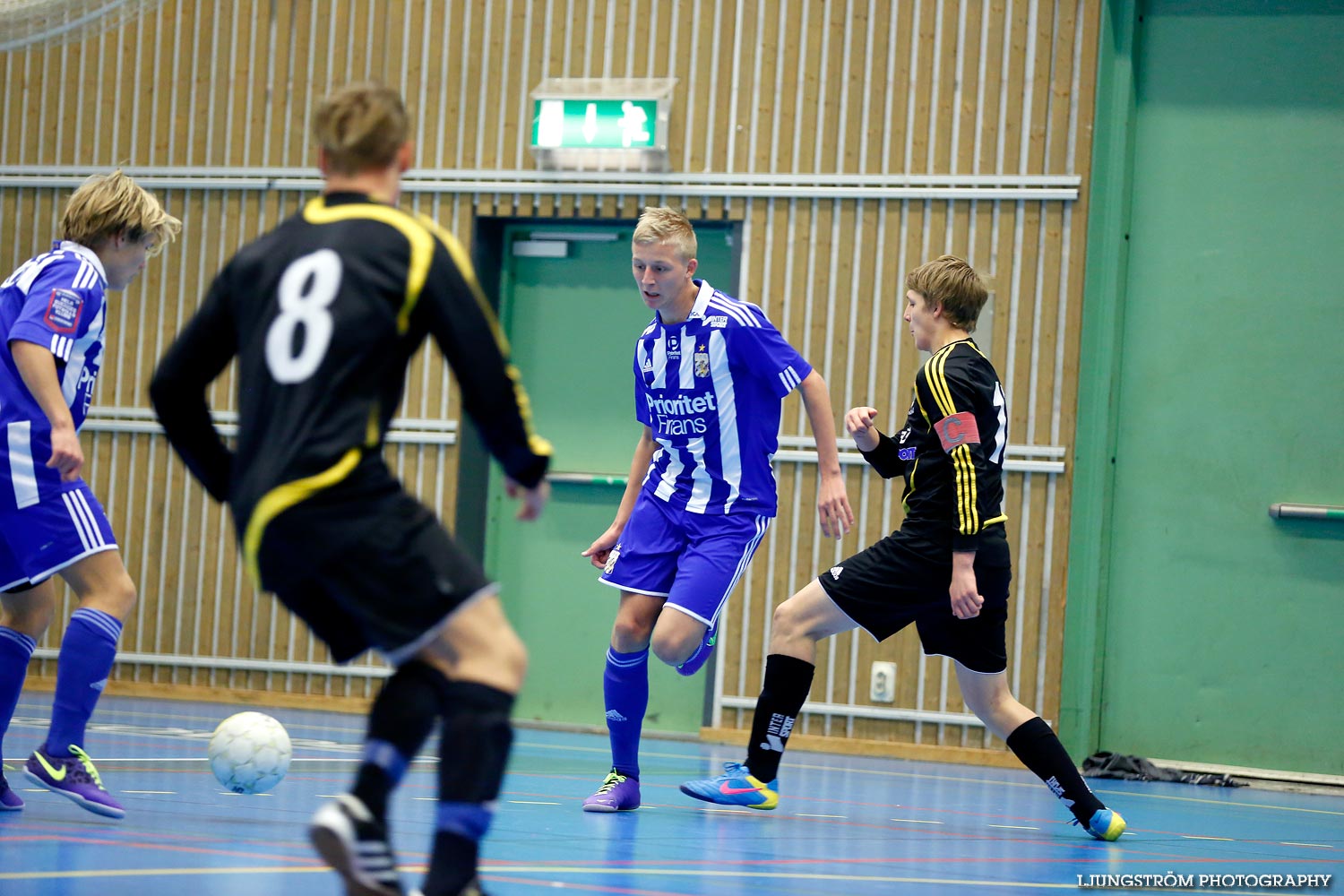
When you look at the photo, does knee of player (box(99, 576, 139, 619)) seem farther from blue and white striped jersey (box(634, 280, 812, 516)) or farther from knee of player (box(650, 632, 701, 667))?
blue and white striped jersey (box(634, 280, 812, 516))

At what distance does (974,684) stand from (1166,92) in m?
4.95

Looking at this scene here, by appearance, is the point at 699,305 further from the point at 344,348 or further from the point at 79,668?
the point at 344,348

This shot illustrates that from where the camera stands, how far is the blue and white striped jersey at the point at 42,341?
4.02 metres

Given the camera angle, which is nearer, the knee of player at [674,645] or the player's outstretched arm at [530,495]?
the player's outstretched arm at [530,495]

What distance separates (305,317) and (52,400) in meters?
1.82

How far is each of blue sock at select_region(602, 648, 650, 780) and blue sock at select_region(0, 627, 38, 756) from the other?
187cm

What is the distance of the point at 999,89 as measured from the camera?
8.64 m

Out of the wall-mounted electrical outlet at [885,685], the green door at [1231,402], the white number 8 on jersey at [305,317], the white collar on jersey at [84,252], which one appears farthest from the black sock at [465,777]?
the green door at [1231,402]

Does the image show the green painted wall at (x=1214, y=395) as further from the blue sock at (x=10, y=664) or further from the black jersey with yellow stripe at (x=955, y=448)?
the blue sock at (x=10, y=664)

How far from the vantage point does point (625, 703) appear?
5023 millimetres

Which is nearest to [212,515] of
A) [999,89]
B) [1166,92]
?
[999,89]

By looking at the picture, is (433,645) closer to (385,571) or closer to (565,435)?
(385,571)

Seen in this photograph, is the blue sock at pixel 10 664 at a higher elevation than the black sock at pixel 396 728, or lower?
lower

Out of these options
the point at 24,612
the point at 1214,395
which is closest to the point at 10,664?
the point at 24,612
